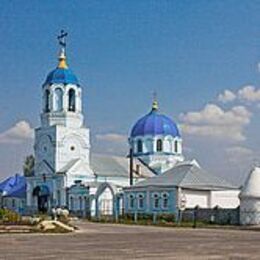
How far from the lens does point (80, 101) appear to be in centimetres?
7400

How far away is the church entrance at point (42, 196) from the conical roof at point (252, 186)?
2994 cm

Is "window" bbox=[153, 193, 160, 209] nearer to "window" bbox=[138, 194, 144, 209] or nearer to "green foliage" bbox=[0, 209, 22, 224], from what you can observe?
"window" bbox=[138, 194, 144, 209]

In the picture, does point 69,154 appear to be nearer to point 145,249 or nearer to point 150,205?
point 150,205

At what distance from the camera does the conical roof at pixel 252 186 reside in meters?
47.8

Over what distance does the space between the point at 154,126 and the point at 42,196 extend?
654 inches

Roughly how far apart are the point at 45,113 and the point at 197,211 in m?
27.2

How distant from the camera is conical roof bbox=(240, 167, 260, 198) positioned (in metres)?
47.8

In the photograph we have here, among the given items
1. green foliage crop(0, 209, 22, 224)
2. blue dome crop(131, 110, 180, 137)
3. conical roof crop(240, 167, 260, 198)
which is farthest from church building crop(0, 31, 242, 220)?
green foliage crop(0, 209, 22, 224)

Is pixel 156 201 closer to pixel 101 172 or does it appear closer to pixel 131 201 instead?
pixel 131 201

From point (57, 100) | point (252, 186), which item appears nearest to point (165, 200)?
point (252, 186)

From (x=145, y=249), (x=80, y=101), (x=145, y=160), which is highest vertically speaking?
(x=80, y=101)

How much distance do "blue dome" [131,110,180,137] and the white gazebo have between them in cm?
3281

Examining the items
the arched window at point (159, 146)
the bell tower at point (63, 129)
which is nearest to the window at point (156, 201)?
the bell tower at point (63, 129)

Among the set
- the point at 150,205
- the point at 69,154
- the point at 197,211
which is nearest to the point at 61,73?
the point at 69,154
